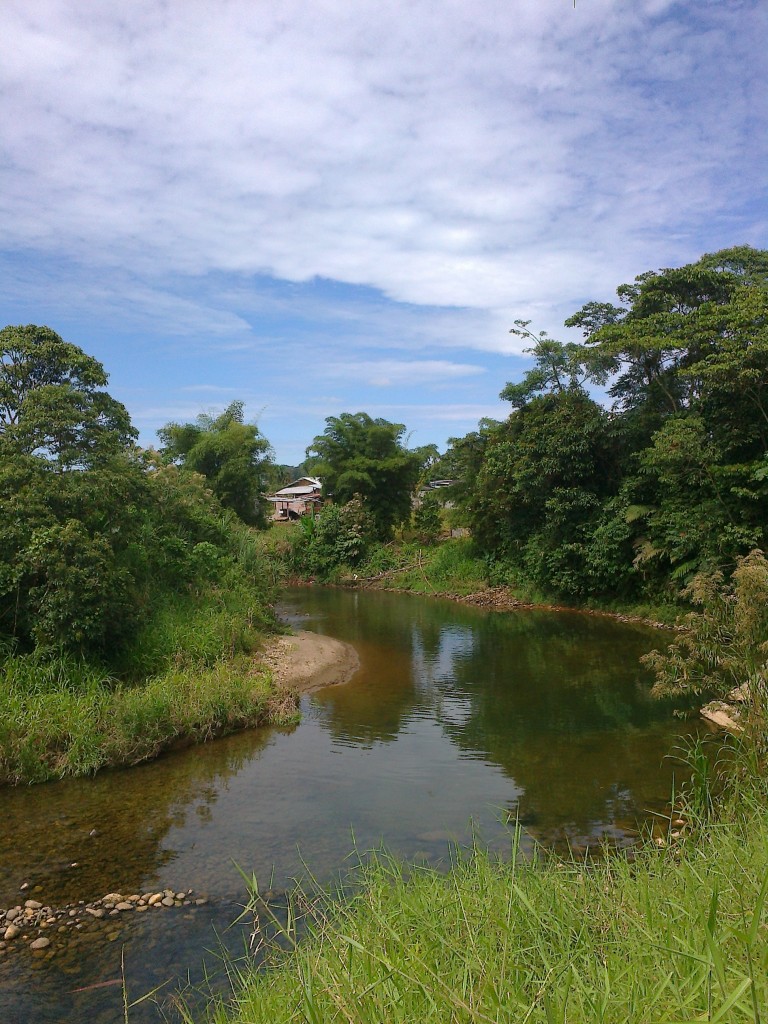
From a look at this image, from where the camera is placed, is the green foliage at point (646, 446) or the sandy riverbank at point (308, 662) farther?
the green foliage at point (646, 446)

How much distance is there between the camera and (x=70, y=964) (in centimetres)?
534

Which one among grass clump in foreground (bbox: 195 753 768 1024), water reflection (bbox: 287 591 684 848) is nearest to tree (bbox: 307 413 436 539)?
water reflection (bbox: 287 591 684 848)

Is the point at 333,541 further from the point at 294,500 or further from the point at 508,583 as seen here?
the point at 294,500

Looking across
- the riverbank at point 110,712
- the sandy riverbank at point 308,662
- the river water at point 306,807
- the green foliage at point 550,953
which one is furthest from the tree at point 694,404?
the green foliage at point 550,953

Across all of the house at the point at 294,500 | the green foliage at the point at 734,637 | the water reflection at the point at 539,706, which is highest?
the house at the point at 294,500

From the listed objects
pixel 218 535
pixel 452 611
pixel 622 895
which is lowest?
pixel 452 611

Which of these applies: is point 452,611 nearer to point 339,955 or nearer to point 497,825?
point 497,825

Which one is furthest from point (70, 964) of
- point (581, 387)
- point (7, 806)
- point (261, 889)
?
point (581, 387)

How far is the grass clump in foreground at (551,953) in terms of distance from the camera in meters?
2.47

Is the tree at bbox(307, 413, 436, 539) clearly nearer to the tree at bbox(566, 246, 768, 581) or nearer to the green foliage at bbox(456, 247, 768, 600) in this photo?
the green foliage at bbox(456, 247, 768, 600)

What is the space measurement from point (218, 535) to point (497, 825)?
12437 millimetres

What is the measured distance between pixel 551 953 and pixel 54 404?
11040 mm

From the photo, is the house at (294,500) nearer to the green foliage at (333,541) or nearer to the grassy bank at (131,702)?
the green foliage at (333,541)

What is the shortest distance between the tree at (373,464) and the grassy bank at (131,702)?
2404 cm
